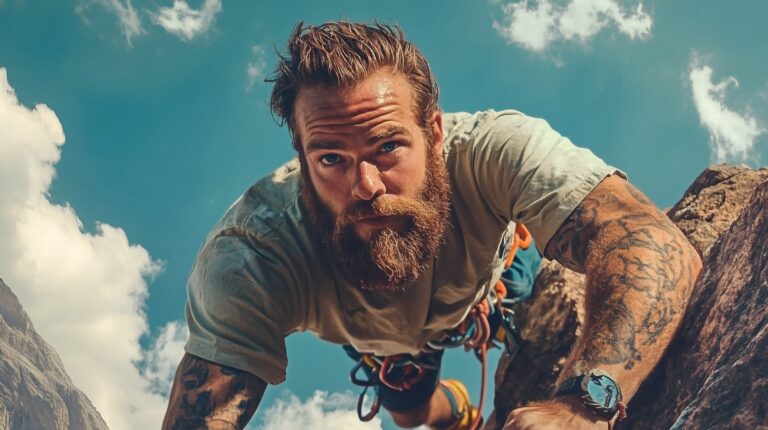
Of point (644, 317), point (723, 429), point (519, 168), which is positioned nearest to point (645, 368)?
point (644, 317)

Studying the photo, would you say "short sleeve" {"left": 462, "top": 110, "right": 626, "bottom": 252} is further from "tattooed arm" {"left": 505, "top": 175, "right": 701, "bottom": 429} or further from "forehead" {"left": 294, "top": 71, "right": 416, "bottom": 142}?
"forehead" {"left": 294, "top": 71, "right": 416, "bottom": 142}

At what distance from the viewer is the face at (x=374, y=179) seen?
12.1ft

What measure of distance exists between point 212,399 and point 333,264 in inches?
33.7

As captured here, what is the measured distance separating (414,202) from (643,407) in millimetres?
1335

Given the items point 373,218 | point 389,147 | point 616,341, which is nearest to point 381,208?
point 373,218

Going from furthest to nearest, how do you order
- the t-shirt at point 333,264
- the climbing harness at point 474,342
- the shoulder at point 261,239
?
the climbing harness at point 474,342
the shoulder at point 261,239
the t-shirt at point 333,264

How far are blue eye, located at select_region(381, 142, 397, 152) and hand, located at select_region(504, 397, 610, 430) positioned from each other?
1466 mm

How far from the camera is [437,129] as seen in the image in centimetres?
401

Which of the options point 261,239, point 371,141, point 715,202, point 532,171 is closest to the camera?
point 532,171

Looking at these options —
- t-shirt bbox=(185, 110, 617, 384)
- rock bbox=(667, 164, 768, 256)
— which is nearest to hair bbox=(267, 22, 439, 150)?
t-shirt bbox=(185, 110, 617, 384)

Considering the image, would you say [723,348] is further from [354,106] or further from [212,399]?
[212,399]

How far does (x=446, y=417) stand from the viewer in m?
7.16

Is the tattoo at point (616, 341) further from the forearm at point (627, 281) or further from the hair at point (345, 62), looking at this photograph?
the hair at point (345, 62)

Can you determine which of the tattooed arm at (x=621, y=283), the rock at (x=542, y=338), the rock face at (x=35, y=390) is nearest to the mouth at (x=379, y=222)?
the tattooed arm at (x=621, y=283)
